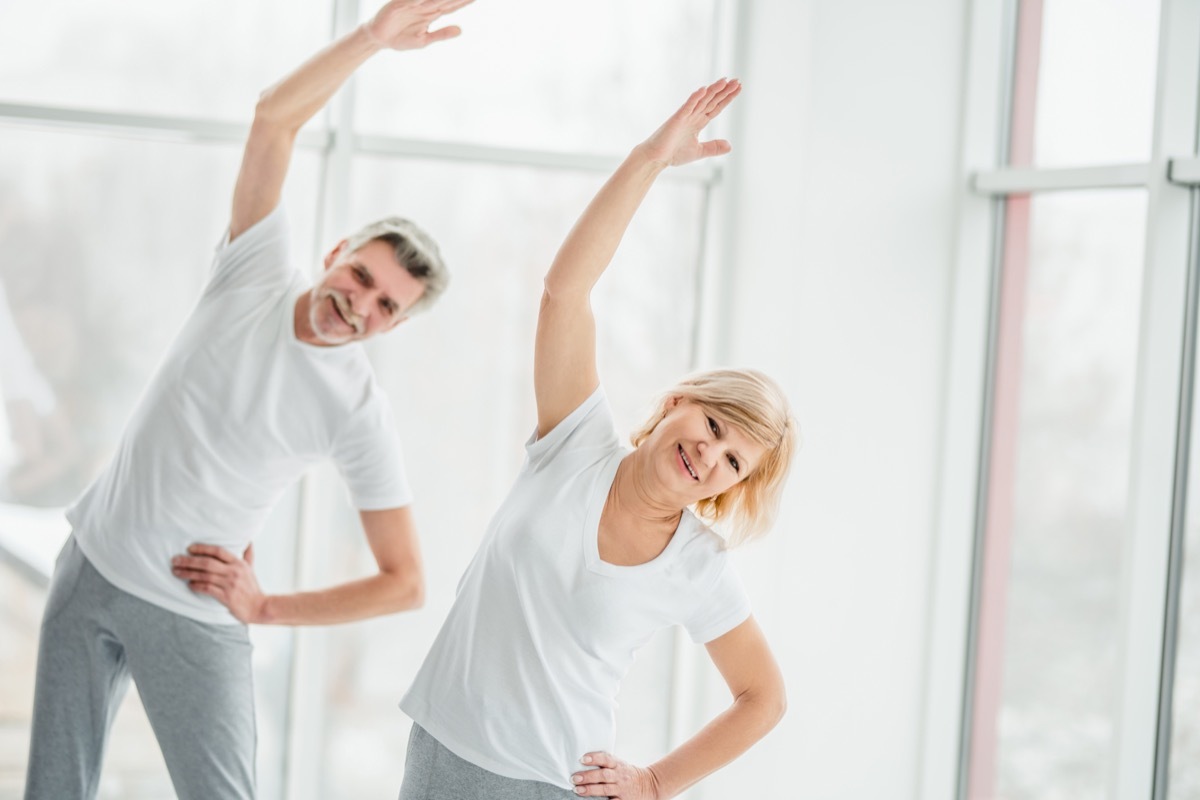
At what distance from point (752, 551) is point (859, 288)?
0.68 m

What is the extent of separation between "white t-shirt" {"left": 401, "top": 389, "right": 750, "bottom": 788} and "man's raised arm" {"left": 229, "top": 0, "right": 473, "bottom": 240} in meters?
0.76

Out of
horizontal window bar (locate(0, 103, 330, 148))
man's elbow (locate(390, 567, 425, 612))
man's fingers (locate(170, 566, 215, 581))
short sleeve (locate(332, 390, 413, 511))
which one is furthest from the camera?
horizontal window bar (locate(0, 103, 330, 148))

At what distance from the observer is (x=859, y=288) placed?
8.94 feet

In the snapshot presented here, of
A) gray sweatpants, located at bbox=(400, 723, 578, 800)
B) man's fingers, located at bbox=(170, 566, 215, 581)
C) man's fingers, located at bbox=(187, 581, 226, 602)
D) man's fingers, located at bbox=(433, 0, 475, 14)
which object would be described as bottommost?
gray sweatpants, located at bbox=(400, 723, 578, 800)

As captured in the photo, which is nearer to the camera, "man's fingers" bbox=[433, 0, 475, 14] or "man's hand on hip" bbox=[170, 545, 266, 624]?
"man's fingers" bbox=[433, 0, 475, 14]

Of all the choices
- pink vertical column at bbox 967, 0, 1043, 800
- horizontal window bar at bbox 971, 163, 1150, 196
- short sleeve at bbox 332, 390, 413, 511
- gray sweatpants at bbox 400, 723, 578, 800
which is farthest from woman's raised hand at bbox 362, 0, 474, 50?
pink vertical column at bbox 967, 0, 1043, 800

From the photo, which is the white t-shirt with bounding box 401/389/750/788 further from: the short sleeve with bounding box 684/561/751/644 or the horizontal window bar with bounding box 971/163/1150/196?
the horizontal window bar with bounding box 971/163/1150/196

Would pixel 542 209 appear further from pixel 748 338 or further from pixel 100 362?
Answer: pixel 100 362

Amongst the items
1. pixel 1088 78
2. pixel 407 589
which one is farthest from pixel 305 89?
pixel 1088 78

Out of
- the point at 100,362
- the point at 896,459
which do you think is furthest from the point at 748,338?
the point at 100,362

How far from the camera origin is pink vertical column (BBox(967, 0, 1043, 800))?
2834 millimetres

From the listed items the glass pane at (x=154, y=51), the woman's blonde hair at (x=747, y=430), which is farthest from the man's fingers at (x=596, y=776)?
the glass pane at (x=154, y=51)

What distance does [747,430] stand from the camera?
65.7 inches

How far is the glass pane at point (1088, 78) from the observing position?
2639 millimetres
